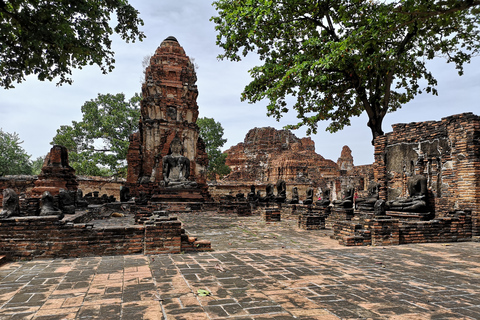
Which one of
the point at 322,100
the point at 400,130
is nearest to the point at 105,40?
the point at 322,100

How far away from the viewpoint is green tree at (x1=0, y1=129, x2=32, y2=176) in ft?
101

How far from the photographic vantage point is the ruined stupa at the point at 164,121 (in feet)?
69.3

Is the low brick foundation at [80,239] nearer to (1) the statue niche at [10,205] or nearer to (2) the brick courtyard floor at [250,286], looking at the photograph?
(2) the brick courtyard floor at [250,286]

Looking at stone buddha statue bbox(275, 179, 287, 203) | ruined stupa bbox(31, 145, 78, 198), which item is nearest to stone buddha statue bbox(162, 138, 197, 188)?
ruined stupa bbox(31, 145, 78, 198)

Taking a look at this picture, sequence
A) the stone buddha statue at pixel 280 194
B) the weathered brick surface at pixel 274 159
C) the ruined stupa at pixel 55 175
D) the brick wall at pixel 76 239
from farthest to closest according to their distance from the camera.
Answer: the weathered brick surface at pixel 274 159 < the stone buddha statue at pixel 280 194 < the ruined stupa at pixel 55 175 < the brick wall at pixel 76 239

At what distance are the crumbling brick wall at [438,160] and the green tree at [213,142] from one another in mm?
26380

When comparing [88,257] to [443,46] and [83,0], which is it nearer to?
[83,0]

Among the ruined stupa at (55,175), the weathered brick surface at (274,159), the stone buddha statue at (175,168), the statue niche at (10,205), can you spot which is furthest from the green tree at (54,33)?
the weathered brick surface at (274,159)

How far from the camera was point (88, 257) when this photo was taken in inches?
227

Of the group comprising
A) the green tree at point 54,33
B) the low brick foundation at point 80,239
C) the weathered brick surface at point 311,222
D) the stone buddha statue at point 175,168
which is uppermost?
the green tree at point 54,33

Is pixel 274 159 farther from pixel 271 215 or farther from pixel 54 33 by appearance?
pixel 54 33

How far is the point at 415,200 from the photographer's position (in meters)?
9.86

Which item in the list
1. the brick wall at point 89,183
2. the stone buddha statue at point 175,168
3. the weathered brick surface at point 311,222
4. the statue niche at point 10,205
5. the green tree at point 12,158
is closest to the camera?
the statue niche at point 10,205

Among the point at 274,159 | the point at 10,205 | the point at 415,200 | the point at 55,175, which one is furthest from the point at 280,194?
the point at 274,159
